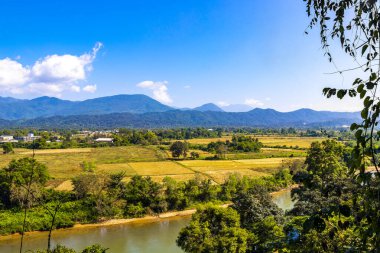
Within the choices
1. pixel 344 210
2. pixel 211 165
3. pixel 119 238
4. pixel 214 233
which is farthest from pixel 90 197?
pixel 344 210

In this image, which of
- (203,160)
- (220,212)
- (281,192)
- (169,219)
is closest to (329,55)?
(220,212)

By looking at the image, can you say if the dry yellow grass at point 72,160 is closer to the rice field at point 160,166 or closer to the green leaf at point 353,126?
the rice field at point 160,166

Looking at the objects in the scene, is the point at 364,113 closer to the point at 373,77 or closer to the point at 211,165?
the point at 373,77

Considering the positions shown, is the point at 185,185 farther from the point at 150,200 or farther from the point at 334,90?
the point at 334,90

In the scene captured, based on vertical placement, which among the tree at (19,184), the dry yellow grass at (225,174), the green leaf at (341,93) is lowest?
the dry yellow grass at (225,174)

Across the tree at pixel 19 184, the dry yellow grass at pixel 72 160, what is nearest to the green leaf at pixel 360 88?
the tree at pixel 19 184

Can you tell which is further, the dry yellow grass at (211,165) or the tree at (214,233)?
the dry yellow grass at (211,165)

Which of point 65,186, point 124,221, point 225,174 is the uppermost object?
point 225,174
